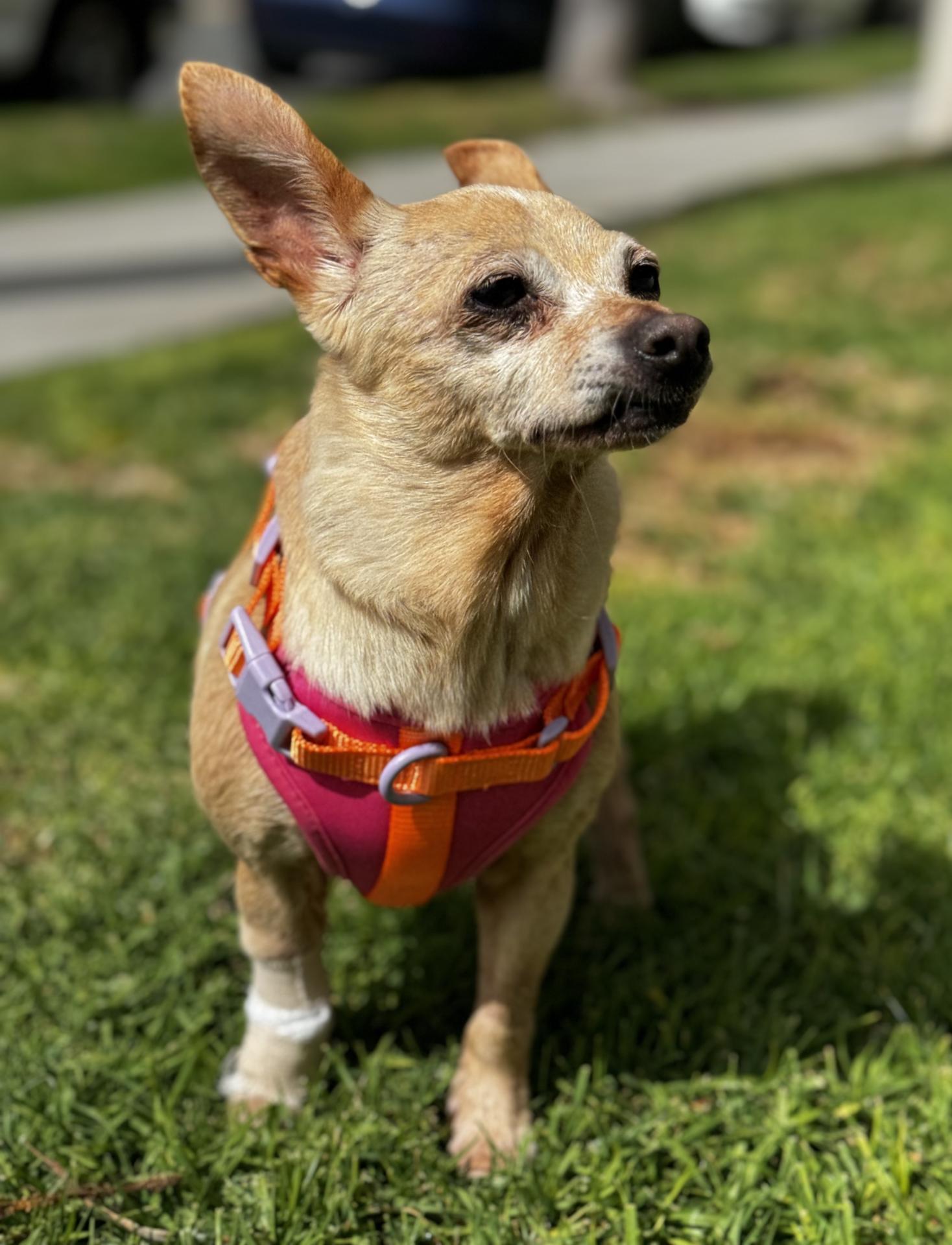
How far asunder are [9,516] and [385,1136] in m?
3.17

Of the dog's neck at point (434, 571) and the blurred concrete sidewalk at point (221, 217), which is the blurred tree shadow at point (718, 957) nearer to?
the dog's neck at point (434, 571)

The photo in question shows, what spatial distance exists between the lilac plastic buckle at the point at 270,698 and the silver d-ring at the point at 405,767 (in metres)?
0.12

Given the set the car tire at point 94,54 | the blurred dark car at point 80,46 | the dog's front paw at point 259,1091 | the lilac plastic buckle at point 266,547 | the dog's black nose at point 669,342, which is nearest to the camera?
the dog's black nose at point 669,342

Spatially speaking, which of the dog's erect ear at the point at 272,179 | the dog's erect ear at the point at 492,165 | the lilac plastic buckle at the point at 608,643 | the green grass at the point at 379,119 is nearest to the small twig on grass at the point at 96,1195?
the lilac plastic buckle at the point at 608,643

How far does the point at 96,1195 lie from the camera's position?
7.02ft

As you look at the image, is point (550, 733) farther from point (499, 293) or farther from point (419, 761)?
point (499, 293)

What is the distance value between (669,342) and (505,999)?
122 centimetres

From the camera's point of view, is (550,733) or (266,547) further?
(266,547)

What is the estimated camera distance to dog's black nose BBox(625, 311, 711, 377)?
1.81 m

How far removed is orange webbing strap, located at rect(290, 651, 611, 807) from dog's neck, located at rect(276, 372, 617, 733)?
51 mm

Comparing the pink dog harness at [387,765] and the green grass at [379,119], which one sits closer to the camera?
the pink dog harness at [387,765]

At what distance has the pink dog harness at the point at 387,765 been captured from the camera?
1980 millimetres

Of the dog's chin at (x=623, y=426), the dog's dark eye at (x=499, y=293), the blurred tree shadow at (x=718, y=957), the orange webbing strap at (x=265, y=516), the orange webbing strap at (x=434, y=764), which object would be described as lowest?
the blurred tree shadow at (x=718, y=957)

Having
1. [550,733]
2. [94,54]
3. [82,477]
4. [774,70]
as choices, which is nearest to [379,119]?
[94,54]
